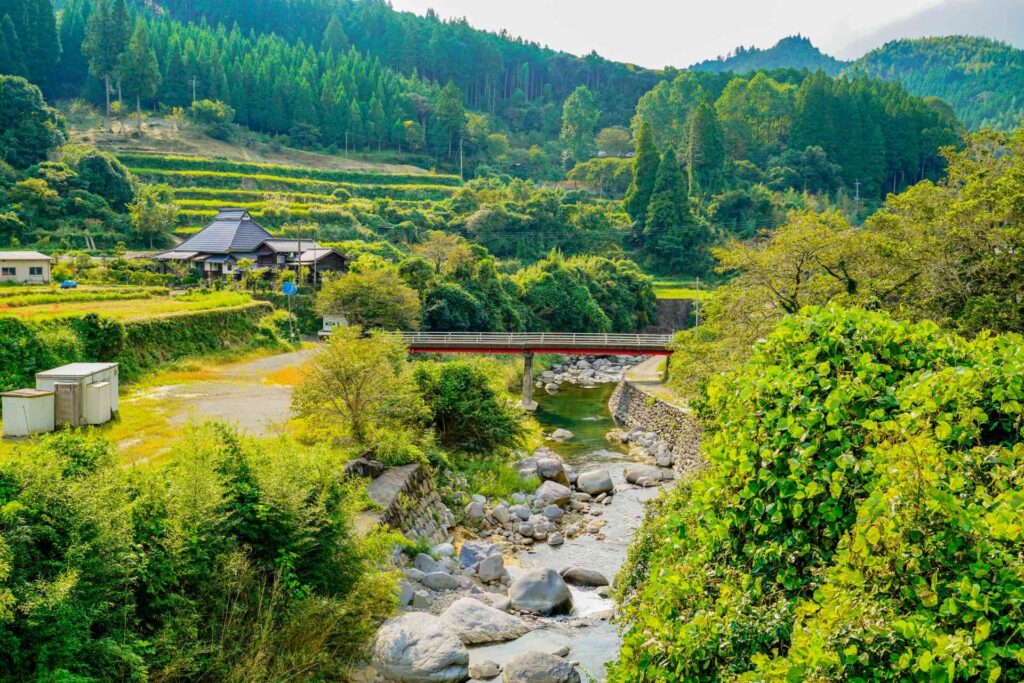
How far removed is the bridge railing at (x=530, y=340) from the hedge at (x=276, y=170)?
163 ft

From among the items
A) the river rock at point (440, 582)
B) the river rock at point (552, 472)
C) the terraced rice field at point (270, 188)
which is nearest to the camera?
the river rock at point (440, 582)

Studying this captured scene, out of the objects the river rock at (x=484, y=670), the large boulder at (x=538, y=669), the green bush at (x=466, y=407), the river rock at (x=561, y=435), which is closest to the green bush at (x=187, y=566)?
the river rock at (x=484, y=670)

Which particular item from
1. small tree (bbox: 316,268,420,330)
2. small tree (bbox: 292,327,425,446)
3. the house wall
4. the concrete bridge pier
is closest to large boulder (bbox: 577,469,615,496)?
small tree (bbox: 292,327,425,446)

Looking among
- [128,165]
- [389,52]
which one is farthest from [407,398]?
[389,52]

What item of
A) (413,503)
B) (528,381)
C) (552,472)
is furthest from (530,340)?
(413,503)

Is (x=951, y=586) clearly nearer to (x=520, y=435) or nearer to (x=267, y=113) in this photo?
(x=520, y=435)

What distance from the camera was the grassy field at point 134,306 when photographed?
88.7 feet

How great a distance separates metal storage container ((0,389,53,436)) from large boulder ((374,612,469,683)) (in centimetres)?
1005

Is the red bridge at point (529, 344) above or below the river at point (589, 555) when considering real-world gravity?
above

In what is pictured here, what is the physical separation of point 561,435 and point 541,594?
18312 mm

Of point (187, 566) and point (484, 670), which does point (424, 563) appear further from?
point (187, 566)

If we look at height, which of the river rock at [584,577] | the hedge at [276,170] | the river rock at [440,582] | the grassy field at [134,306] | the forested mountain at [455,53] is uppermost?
the forested mountain at [455,53]

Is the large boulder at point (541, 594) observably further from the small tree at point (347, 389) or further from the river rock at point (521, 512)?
the small tree at point (347, 389)

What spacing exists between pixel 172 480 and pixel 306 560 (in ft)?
8.04
